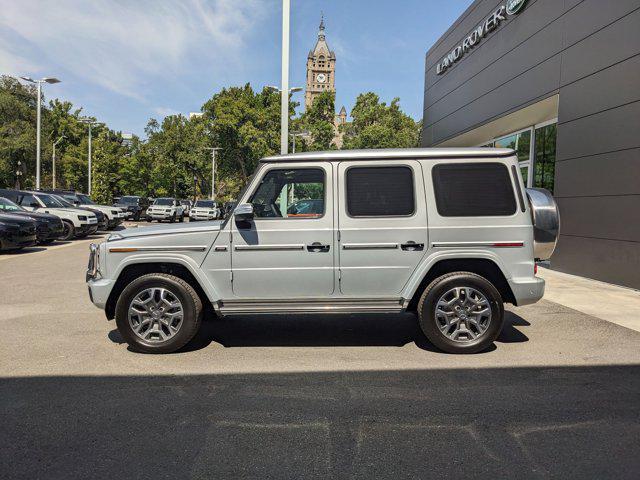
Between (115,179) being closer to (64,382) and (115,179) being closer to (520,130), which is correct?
(520,130)

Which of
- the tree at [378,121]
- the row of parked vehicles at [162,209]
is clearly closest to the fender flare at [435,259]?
the row of parked vehicles at [162,209]

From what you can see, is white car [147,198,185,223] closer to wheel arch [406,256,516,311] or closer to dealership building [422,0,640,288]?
dealership building [422,0,640,288]

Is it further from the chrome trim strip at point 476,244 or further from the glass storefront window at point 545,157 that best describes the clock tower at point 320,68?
the chrome trim strip at point 476,244

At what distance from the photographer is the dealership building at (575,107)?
9.43m

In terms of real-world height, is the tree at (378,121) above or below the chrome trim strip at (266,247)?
above

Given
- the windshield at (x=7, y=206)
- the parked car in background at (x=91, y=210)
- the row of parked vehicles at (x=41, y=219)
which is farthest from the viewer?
the parked car in background at (x=91, y=210)

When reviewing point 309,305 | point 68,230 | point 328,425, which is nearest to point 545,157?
point 309,305

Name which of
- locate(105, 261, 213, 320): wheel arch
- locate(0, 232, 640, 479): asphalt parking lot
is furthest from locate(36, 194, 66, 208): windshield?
locate(105, 261, 213, 320): wheel arch

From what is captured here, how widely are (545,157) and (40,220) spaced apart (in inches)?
619

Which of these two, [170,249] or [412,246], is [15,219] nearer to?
[170,249]

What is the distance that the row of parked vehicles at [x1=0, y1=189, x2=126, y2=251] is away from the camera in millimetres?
12828

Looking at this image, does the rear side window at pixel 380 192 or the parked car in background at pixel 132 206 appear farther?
the parked car in background at pixel 132 206

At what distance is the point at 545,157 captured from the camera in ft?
46.4

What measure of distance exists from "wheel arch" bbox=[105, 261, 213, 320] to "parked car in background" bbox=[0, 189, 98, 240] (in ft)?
45.5
